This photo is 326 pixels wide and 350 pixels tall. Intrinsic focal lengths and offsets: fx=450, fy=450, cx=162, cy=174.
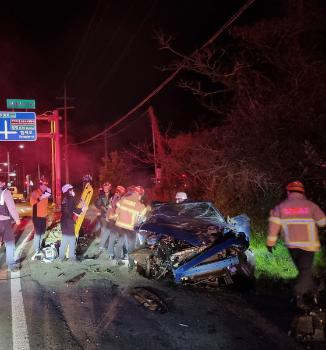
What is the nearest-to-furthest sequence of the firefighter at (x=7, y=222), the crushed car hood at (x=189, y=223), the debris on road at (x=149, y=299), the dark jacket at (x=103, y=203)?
the debris on road at (x=149, y=299) → the crushed car hood at (x=189, y=223) → the firefighter at (x=7, y=222) → the dark jacket at (x=103, y=203)

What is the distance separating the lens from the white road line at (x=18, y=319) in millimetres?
4766

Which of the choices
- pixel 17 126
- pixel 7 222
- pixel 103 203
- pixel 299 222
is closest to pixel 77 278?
pixel 7 222

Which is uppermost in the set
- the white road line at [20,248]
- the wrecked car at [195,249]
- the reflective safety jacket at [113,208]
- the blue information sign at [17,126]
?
the blue information sign at [17,126]

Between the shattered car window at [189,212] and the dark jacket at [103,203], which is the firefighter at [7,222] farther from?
the dark jacket at [103,203]

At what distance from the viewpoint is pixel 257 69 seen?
39.1 feet

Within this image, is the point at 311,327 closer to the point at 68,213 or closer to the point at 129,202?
the point at 129,202

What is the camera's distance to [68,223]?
9.21 m

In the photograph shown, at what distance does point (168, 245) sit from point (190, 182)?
9.90 meters

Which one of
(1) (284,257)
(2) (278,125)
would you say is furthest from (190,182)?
(1) (284,257)

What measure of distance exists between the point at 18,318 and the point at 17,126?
19.5 metres

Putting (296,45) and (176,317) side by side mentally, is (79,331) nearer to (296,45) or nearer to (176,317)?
(176,317)

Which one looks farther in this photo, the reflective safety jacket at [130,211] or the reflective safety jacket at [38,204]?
the reflective safety jacket at [38,204]

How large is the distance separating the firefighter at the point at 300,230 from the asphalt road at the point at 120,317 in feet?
1.95

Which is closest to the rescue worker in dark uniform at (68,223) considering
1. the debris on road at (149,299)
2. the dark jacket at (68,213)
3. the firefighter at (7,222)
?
the dark jacket at (68,213)
